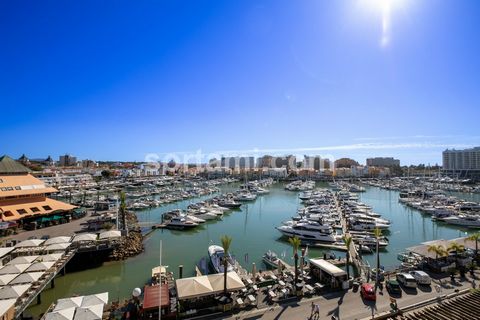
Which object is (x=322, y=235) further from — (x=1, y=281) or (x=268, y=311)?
(x=1, y=281)

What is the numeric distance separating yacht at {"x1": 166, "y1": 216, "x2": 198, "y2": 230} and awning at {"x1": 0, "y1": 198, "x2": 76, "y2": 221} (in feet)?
50.8

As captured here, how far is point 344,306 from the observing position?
15594 millimetres

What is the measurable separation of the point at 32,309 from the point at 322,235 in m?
28.9

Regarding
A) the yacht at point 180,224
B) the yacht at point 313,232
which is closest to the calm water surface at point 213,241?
the yacht at point 180,224

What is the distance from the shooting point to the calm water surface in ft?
74.3

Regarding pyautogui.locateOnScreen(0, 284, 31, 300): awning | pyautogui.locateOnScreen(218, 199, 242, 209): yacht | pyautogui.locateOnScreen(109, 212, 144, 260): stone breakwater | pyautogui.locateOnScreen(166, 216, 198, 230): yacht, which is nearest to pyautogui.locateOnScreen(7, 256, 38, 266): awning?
pyautogui.locateOnScreen(0, 284, 31, 300): awning

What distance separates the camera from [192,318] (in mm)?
14773

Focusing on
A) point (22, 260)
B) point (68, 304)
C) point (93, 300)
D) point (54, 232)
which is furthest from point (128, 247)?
point (68, 304)

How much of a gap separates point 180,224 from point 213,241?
8458mm

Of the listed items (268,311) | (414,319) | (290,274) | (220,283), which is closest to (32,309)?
(220,283)

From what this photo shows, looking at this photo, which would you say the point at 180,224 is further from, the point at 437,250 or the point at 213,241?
the point at 437,250

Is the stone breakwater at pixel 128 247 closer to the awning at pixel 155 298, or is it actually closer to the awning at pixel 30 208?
the awning at pixel 155 298

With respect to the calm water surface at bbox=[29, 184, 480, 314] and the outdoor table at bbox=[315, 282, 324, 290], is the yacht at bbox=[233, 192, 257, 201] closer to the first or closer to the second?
the calm water surface at bbox=[29, 184, 480, 314]

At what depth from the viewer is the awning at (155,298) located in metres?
15.0
